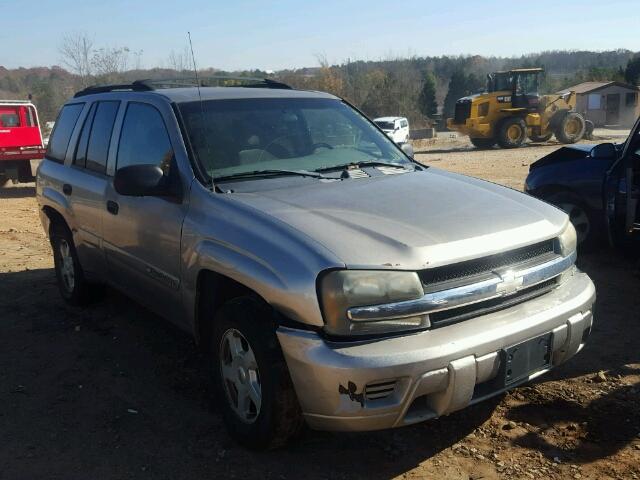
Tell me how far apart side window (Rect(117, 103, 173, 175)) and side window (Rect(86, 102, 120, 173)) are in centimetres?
24

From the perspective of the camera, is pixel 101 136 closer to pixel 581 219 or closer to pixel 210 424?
pixel 210 424

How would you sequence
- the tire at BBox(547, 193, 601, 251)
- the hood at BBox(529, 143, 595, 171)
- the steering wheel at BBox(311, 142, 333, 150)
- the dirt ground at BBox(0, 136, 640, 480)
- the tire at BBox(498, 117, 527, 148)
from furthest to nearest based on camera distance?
the tire at BBox(498, 117, 527, 148), the hood at BBox(529, 143, 595, 171), the tire at BBox(547, 193, 601, 251), the steering wheel at BBox(311, 142, 333, 150), the dirt ground at BBox(0, 136, 640, 480)

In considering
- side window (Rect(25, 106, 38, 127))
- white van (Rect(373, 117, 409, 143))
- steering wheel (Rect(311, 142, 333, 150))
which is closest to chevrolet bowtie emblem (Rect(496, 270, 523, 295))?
steering wheel (Rect(311, 142, 333, 150))

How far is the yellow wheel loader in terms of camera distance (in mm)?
25953

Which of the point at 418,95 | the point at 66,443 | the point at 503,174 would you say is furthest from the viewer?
the point at 418,95

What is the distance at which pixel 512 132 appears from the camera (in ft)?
85.1

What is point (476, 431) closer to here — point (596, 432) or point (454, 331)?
point (596, 432)

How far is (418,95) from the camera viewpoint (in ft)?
213

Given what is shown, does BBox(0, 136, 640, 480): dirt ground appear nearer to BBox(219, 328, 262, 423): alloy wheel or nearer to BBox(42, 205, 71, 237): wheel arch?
BBox(219, 328, 262, 423): alloy wheel

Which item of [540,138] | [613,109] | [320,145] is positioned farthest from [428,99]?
[320,145]

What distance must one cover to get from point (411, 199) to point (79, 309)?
3.56 metres

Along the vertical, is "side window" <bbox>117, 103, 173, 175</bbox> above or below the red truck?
above

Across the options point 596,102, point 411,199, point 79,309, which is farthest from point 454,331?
point 596,102

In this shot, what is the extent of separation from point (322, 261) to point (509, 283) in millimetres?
891
